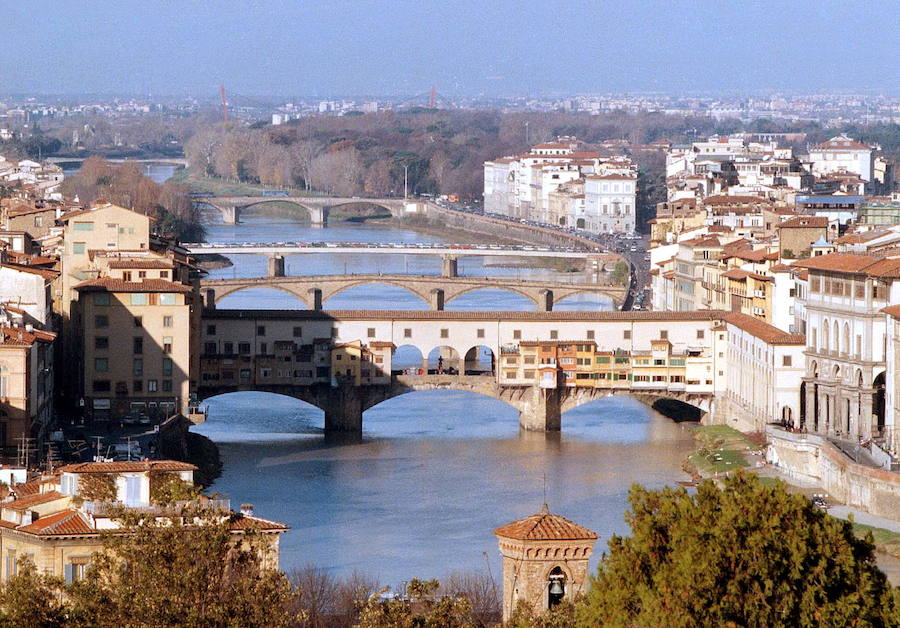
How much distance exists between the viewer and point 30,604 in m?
11.1

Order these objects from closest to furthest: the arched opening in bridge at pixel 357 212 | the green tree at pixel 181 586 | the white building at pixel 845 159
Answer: the green tree at pixel 181 586, the white building at pixel 845 159, the arched opening in bridge at pixel 357 212

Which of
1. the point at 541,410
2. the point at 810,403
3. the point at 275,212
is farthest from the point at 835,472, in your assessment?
the point at 275,212

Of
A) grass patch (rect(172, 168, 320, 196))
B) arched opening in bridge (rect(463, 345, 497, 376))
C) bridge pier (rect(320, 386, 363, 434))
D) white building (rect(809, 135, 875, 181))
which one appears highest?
white building (rect(809, 135, 875, 181))

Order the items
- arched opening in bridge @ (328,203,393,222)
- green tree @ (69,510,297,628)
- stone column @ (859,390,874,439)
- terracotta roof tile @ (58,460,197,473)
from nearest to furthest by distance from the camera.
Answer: green tree @ (69,510,297,628) → terracotta roof tile @ (58,460,197,473) → stone column @ (859,390,874,439) → arched opening in bridge @ (328,203,393,222)

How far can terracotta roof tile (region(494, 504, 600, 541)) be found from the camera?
1148 centimetres

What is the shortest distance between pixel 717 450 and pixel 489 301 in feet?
53.0

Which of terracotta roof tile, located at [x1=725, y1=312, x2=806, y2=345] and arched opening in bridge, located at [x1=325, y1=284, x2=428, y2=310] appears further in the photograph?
arched opening in bridge, located at [x1=325, y1=284, x2=428, y2=310]

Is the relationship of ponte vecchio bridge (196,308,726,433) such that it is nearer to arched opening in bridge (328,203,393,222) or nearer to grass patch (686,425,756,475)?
grass patch (686,425,756,475)

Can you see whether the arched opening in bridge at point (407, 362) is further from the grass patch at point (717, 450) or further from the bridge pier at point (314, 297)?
the bridge pier at point (314, 297)

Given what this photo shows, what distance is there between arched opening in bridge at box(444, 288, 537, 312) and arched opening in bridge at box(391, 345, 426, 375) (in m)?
4.30

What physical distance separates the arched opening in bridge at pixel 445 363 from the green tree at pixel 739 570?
63.6 ft

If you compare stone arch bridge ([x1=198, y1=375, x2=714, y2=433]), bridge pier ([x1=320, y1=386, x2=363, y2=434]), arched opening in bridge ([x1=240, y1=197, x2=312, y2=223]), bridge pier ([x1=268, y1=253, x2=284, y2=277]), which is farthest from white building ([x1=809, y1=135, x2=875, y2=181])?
bridge pier ([x1=320, y1=386, x2=363, y2=434])

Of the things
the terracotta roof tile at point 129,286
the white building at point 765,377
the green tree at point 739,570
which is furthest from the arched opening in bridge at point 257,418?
the green tree at point 739,570

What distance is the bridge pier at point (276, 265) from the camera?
156 feet
